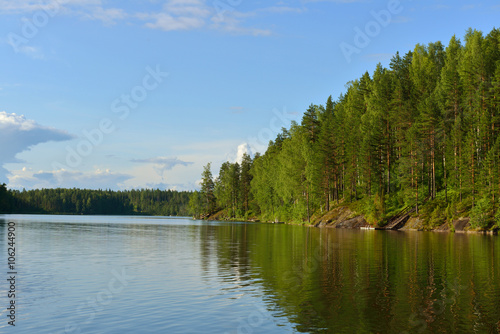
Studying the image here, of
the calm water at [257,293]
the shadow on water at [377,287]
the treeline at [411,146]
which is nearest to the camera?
the calm water at [257,293]

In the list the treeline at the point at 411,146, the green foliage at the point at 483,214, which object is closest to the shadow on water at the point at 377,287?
the green foliage at the point at 483,214

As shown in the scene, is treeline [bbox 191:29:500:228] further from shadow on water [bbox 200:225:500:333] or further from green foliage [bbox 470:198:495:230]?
shadow on water [bbox 200:225:500:333]

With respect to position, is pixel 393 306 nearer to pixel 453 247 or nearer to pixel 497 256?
pixel 497 256

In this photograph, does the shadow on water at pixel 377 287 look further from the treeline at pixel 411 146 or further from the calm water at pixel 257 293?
the treeline at pixel 411 146

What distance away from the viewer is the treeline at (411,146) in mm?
82419

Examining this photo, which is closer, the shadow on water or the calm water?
the calm water

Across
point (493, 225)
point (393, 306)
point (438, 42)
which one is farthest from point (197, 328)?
point (438, 42)

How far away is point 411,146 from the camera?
94375 mm

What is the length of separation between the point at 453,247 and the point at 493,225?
98.2 ft

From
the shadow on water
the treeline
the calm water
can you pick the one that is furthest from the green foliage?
the calm water

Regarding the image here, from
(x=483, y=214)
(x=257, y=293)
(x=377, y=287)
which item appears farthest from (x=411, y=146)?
(x=257, y=293)

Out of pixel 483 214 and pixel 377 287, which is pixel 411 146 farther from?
pixel 377 287

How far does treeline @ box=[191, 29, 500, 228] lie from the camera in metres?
82.4

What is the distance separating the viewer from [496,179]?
74.7 metres
